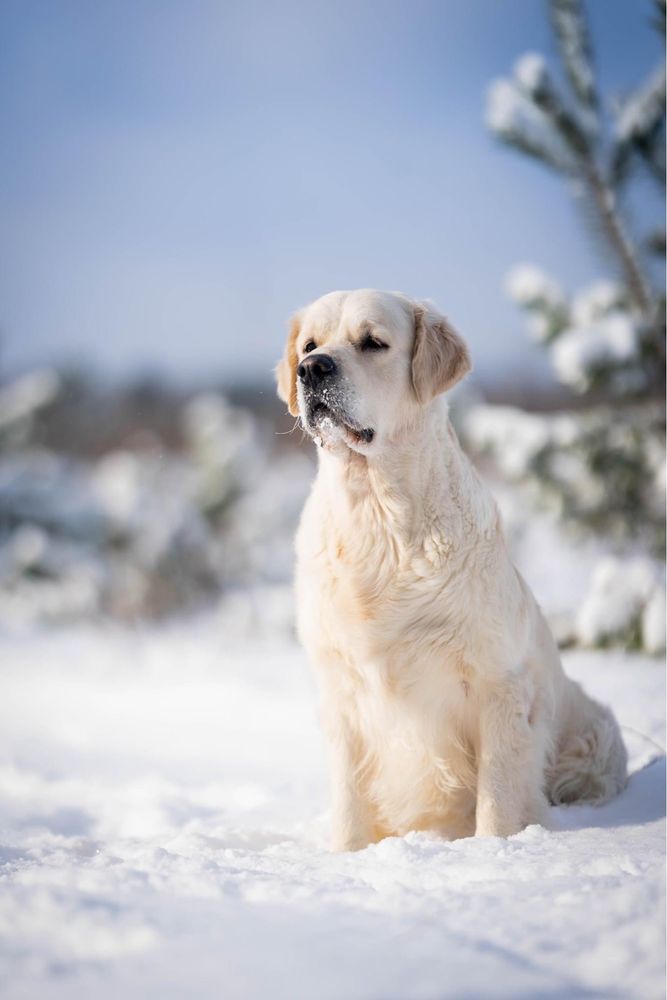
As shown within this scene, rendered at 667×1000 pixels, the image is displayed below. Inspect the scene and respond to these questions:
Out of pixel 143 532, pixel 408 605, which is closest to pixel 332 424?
pixel 408 605

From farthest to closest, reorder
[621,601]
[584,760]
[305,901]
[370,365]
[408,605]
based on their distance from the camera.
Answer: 1. [621,601]
2. [584,760]
3. [370,365]
4. [408,605]
5. [305,901]

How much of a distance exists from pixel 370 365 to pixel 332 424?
24 cm

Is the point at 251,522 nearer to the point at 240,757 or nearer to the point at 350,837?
the point at 240,757

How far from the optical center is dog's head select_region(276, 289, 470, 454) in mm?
2752

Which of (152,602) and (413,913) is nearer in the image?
(413,913)

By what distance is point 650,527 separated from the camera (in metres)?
7.02

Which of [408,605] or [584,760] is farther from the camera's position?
[584,760]

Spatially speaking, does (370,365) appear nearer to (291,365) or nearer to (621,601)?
(291,365)

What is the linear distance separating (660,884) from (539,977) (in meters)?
0.41

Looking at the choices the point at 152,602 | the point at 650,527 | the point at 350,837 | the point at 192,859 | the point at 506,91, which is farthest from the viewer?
the point at 152,602

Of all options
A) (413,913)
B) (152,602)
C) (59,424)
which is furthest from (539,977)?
(59,424)

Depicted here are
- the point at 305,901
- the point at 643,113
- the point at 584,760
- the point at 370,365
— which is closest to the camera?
the point at 305,901

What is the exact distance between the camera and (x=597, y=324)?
6434mm

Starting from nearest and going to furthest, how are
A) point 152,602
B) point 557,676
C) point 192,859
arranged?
point 192,859, point 557,676, point 152,602
